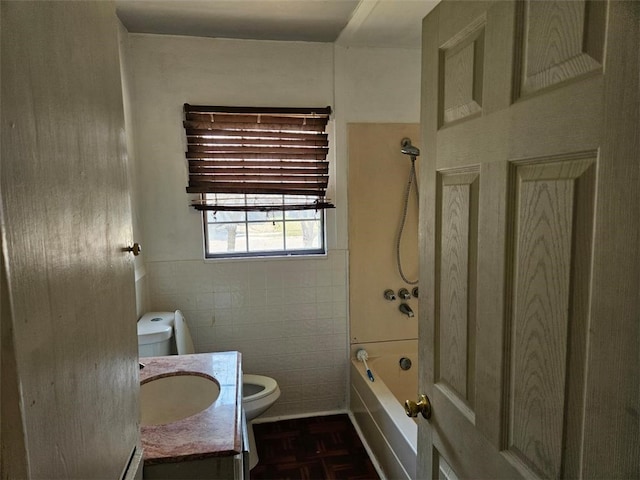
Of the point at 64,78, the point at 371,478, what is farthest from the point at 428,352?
the point at 371,478

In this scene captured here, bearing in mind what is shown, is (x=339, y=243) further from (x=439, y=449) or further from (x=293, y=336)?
(x=439, y=449)

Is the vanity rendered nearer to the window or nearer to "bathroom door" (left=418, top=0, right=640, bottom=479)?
"bathroom door" (left=418, top=0, right=640, bottom=479)

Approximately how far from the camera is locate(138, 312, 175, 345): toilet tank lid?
223cm

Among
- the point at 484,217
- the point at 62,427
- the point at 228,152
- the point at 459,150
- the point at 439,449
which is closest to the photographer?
the point at 62,427

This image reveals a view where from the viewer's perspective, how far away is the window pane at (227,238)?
281cm

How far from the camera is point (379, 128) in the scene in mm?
2816

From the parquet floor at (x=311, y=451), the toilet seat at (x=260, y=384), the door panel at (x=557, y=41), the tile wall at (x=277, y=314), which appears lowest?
the parquet floor at (x=311, y=451)

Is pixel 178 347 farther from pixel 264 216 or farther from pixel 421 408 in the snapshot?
pixel 421 408

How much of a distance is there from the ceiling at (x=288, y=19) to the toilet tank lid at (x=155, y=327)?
167 cm

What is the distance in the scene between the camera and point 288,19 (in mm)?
2385

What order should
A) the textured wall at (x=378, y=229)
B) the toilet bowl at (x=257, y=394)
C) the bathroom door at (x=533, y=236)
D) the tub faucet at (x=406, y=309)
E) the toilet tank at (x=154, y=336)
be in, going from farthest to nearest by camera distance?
the tub faucet at (x=406, y=309)
the textured wall at (x=378, y=229)
the toilet bowl at (x=257, y=394)
the toilet tank at (x=154, y=336)
the bathroom door at (x=533, y=236)

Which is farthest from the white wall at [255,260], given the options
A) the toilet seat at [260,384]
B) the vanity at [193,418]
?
the vanity at [193,418]

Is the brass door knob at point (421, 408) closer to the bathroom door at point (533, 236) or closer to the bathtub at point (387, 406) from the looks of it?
the bathroom door at point (533, 236)

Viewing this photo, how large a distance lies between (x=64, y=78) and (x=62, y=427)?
0.49 metres
